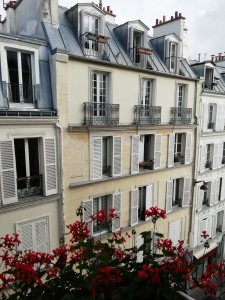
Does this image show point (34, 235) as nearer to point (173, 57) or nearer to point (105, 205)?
point (105, 205)

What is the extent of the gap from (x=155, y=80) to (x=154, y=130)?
2.18m

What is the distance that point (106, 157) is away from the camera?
897 cm

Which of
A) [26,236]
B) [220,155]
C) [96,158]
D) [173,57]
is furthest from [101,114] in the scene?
[220,155]

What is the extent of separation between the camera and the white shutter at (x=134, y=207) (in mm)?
9577

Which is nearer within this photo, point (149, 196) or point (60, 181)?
point (60, 181)

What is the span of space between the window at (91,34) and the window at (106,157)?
329 cm

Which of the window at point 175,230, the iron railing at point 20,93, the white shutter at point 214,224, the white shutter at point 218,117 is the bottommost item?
the white shutter at point 214,224

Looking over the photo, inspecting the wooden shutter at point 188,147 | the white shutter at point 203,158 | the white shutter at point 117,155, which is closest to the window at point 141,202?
the white shutter at point 117,155

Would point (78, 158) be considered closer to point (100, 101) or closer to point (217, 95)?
point (100, 101)

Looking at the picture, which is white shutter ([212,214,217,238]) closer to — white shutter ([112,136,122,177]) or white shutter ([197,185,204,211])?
white shutter ([197,185,204,211])

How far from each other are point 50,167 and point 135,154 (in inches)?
146

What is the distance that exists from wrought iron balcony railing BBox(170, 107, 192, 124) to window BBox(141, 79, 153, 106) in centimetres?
132

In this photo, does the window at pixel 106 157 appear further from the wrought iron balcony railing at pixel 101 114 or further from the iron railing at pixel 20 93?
the iron railing at pixel 20 93

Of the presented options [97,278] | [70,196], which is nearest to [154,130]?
[70,196]
